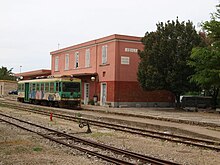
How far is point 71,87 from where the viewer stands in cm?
3112

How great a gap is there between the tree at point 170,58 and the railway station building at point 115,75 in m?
3.78

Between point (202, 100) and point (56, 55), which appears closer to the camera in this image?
point (202, 100)

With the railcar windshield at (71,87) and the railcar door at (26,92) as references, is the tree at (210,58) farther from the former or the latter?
the railcar door at (26,92)

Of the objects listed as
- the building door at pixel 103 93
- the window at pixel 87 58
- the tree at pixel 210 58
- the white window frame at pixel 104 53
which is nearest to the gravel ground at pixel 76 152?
the tree at pixel 210 58

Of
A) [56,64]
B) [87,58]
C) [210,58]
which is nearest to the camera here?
[210,58]

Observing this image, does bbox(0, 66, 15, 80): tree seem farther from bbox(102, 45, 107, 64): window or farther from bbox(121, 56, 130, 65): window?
bbox(121, 56, 130, 65): window

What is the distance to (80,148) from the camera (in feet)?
35.3

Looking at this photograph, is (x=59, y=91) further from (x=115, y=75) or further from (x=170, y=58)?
(x=170, y=58)

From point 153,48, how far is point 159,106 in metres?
8.72

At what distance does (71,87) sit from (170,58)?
8.90 metres

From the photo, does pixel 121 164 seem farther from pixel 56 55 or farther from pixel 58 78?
pixel 56 55

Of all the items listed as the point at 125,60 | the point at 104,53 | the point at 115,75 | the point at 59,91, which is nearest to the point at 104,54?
the point at 104,53

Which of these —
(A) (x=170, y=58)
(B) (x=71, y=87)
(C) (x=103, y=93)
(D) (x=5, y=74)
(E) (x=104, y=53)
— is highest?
(D) (x=5, y=74)

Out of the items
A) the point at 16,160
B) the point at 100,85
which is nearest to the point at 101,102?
the point at 100,85
